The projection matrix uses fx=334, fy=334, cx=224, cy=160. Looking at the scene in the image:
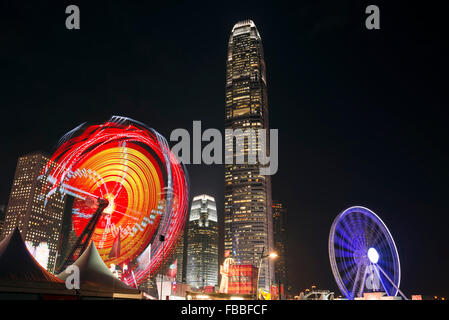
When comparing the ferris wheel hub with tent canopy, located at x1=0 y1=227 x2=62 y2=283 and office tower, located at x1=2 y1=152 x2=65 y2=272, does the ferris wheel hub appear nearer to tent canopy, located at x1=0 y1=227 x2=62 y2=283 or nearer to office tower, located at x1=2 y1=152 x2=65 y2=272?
tent canopy, located at x1=0 y1=227 x2=62 y2=283

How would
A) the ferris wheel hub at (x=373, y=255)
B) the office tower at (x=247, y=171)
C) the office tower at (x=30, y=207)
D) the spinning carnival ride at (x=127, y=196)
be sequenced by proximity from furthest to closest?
1. the office tower at (x=247, y=171)
2. the office tower at (x=30, y=207)
3. the ferris wheel hub at (x=373, y=255)
4. the spinning carnival ride at (x=127, y=196)

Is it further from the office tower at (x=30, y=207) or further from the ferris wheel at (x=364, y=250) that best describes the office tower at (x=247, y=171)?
the ferris wheel at (x=364, y=250)

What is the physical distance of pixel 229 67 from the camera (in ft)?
572

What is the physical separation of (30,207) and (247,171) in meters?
92.4

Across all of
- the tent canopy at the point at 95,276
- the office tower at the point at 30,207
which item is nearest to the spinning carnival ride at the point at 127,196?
the tent canopy at the point at 95,276

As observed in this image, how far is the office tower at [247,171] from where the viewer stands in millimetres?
148625

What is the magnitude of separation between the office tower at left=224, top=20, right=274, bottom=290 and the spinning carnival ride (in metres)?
111

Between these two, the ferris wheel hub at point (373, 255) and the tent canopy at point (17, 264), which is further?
the ferris wheel hub at point (373, 255)

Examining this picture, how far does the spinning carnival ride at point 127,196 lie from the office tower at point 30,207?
349 ft

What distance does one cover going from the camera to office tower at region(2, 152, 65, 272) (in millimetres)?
132500

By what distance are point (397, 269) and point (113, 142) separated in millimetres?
36474

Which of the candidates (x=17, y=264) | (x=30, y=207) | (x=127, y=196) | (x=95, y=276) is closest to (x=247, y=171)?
(x=30, y=207)

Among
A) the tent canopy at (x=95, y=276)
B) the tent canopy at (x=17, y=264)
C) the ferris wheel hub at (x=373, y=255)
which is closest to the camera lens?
the tent canopy at (x=17, y=264)
